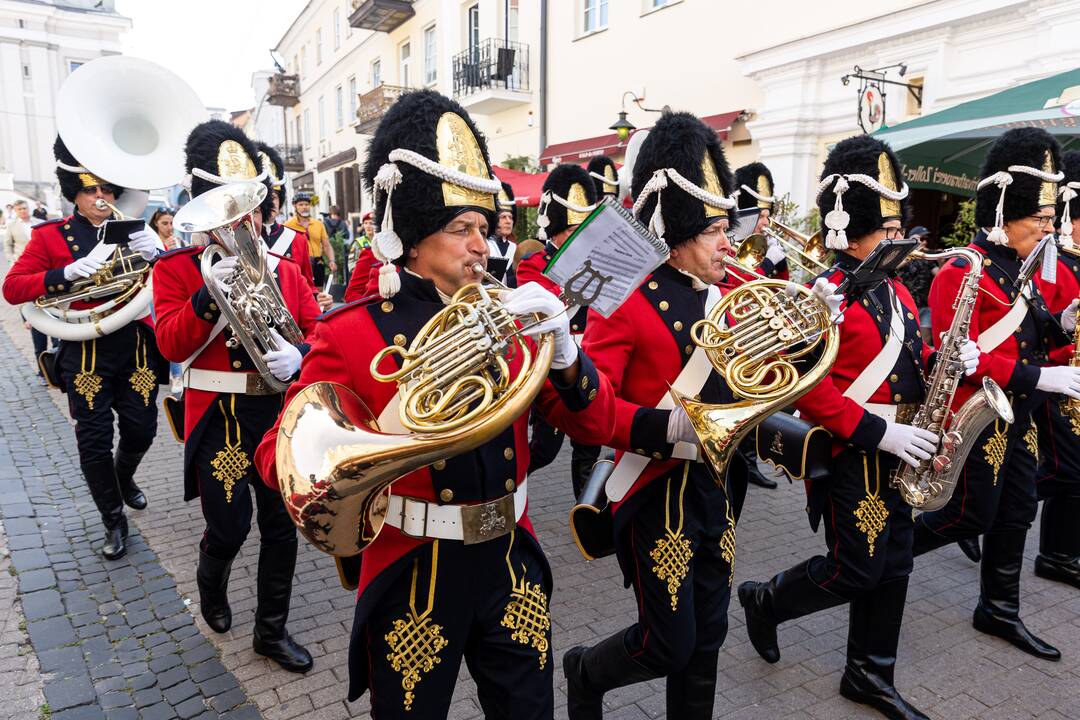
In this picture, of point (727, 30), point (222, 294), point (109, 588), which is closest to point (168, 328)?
point (222, 294)

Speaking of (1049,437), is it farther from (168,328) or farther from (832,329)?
(168,328)

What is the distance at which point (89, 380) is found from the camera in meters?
4.52

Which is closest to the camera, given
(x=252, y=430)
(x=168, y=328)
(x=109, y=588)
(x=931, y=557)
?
(x=168, y=328)

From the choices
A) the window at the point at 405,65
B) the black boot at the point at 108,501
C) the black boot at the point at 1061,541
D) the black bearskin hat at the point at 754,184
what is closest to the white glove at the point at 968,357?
the black boot at the point at 1061,541

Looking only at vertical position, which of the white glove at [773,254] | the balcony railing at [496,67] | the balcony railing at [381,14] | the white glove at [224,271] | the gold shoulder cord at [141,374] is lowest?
the gold shoulder cord at [141,374]

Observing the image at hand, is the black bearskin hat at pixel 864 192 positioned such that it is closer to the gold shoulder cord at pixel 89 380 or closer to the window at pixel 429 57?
the gold shoulder cord at pixel 89 380

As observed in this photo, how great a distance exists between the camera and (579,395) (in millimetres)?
2012

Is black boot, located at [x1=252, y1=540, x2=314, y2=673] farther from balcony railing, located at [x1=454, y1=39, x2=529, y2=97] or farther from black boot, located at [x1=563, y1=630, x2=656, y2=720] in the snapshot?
balcony railing, located at [x1=454, y1=39, x2=529, y2=97]

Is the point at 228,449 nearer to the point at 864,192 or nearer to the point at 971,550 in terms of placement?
the point at 864,192

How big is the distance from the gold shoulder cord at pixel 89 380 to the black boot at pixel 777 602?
12.7ft

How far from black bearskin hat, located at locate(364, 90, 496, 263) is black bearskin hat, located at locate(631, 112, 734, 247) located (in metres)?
0.87

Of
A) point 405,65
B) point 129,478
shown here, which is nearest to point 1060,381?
point 129,478

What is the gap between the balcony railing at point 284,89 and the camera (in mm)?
34188

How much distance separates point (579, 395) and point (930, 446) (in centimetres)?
171
